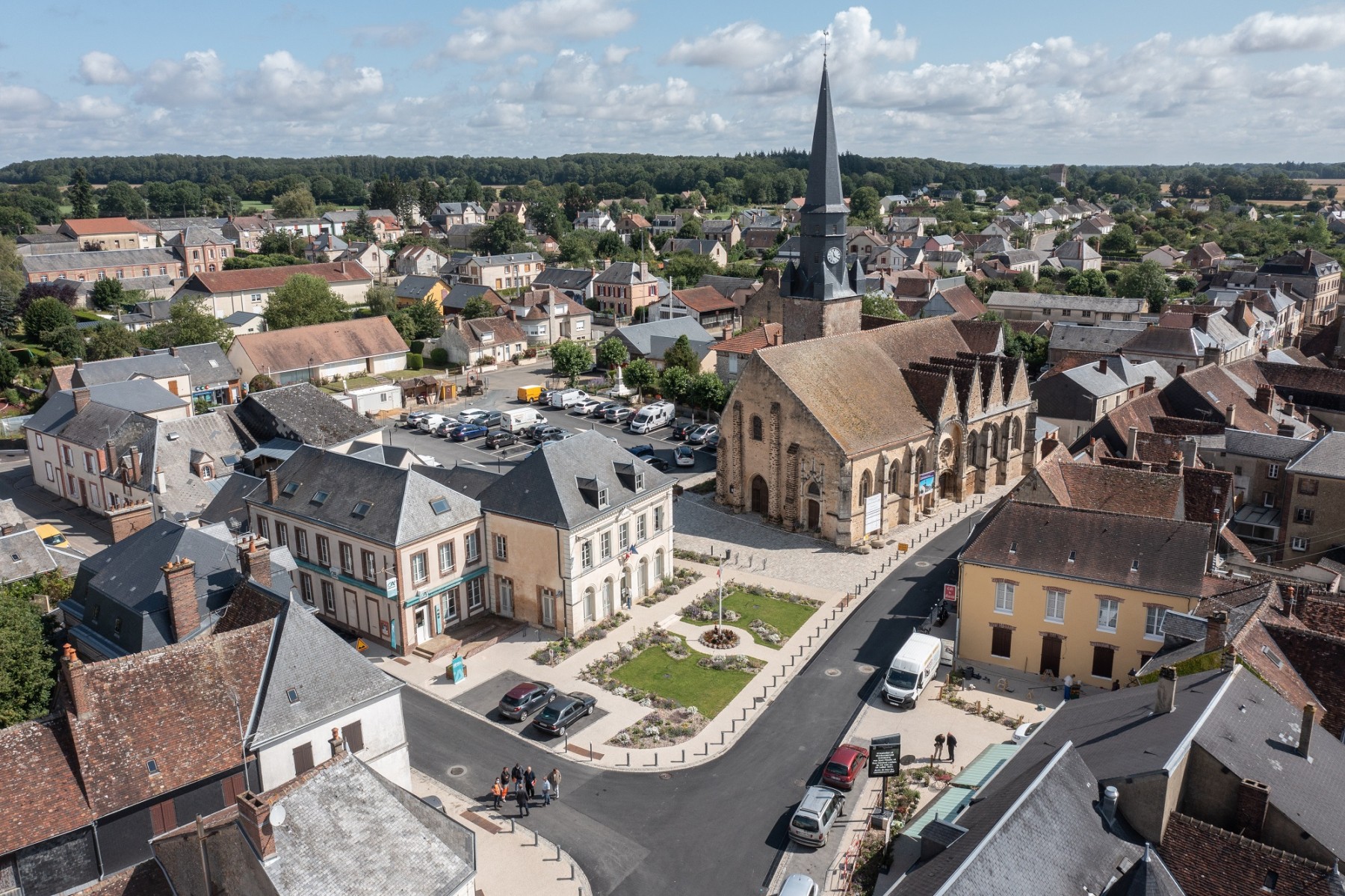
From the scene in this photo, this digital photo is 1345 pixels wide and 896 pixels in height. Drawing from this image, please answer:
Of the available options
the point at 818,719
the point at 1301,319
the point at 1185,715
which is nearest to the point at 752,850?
the point at 818,719

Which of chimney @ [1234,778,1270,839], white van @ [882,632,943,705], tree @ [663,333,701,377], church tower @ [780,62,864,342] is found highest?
church tower @ [780,62,864,342]

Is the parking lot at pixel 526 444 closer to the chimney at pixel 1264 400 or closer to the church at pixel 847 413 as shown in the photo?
the church at pixel 847 413

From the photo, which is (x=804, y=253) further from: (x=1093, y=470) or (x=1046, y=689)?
(x=1046, y=689)

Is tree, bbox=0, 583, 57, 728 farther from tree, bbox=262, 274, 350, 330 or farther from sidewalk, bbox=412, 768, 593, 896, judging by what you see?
tree, bbox=262, 274, 350, 330

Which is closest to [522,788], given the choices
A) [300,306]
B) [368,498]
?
[368,498]

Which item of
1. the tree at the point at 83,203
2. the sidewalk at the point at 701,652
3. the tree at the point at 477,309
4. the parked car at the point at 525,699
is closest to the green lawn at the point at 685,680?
the sidewalk at the point at 701,652

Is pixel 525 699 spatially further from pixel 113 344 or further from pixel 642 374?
pixel 113 344

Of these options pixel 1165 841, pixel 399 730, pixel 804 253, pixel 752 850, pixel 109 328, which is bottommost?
pixel 752 850

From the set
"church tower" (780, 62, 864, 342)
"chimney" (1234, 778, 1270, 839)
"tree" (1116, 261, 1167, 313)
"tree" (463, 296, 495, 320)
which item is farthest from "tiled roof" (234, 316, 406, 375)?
"tree" (1116, 261, 1167, 313)
